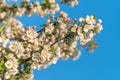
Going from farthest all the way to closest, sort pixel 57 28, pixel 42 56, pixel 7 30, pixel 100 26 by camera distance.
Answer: pixel 57 28 < pixel 100 26 < pixel 7 30 < pixel 42 56

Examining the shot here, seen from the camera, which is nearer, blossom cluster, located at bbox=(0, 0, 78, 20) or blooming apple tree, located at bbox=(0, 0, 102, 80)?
blooming apple tree, located at bbox=(0, 0, 102, 80)

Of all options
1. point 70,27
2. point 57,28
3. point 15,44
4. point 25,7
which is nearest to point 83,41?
point 70,27

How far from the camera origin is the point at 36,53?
11922 mm

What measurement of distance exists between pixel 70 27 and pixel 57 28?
1.50 metres

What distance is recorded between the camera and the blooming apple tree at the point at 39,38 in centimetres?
1184

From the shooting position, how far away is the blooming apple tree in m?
11.8

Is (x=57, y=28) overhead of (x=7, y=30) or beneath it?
overhead

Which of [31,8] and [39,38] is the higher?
[31,8]

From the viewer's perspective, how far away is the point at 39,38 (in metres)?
14.5

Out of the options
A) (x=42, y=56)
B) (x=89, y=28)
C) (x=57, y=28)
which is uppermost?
(x=57, y=28)

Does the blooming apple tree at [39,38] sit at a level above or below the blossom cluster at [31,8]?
below

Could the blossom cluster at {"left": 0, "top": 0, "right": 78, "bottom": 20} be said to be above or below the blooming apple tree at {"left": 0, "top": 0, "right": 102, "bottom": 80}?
above

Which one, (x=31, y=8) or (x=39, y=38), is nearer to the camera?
(x=39, y=38)

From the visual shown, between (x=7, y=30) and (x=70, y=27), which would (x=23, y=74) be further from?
(x=70, y=27)
